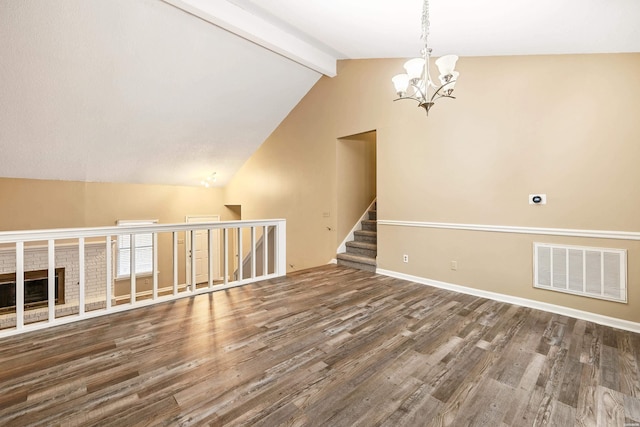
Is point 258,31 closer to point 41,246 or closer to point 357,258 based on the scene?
point 357,258

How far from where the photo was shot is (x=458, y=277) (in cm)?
375

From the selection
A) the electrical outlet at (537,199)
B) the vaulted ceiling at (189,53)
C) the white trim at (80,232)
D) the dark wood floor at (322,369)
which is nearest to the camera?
the dark wood floor at (322,369)

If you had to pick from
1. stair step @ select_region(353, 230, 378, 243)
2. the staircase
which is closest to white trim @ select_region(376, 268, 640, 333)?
the staircase

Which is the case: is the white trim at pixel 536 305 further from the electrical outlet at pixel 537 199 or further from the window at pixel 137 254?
the window at pixel 137 254

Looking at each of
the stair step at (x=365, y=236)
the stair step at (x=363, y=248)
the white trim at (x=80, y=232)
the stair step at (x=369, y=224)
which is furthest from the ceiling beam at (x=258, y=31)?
the stair step at (x=363, y=248)

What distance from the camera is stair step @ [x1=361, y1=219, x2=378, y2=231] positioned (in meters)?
5.50

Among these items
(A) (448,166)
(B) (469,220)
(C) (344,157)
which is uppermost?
(C) (344,157)

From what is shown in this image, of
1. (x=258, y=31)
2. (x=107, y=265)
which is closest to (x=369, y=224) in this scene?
(x=258, y=31)

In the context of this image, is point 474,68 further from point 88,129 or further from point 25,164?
point 25,164

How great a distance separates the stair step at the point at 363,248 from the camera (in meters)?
4.98

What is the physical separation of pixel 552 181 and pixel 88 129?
6.29 m

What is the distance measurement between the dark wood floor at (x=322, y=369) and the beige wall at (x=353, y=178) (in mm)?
2431

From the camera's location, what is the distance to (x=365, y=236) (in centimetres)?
536

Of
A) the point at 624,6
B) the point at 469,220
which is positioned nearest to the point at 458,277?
the point at 469,220
